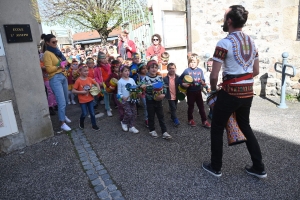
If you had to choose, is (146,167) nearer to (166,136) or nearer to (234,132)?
(166,136)

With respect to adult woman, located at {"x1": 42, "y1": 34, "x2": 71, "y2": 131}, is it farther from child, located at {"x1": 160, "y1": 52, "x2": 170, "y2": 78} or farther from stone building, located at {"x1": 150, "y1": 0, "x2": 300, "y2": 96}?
stone building, located at {"x1": 150, "y1": 0, "x2": 300, "y2": 96}

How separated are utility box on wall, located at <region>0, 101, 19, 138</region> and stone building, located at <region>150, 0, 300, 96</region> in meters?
4.13

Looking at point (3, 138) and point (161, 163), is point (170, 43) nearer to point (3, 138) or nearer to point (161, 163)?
point (161, 163)

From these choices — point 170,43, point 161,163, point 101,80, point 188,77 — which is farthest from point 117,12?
point 161,163

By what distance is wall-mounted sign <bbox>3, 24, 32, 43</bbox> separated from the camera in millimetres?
3475

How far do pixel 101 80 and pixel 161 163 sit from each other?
287 cm

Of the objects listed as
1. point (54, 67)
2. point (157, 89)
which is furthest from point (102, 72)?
point (157, 89)

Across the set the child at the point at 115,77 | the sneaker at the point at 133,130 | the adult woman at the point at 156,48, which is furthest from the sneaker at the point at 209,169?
the adult woman at the point at 156,48

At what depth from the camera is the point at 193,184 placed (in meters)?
2.71

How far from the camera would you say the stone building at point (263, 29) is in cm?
542

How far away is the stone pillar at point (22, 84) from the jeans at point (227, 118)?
9.52 ft

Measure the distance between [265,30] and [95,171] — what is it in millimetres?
5107

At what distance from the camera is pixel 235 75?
2455mm

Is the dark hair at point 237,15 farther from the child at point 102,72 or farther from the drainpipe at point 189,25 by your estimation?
the drainpipe at point 189,25
